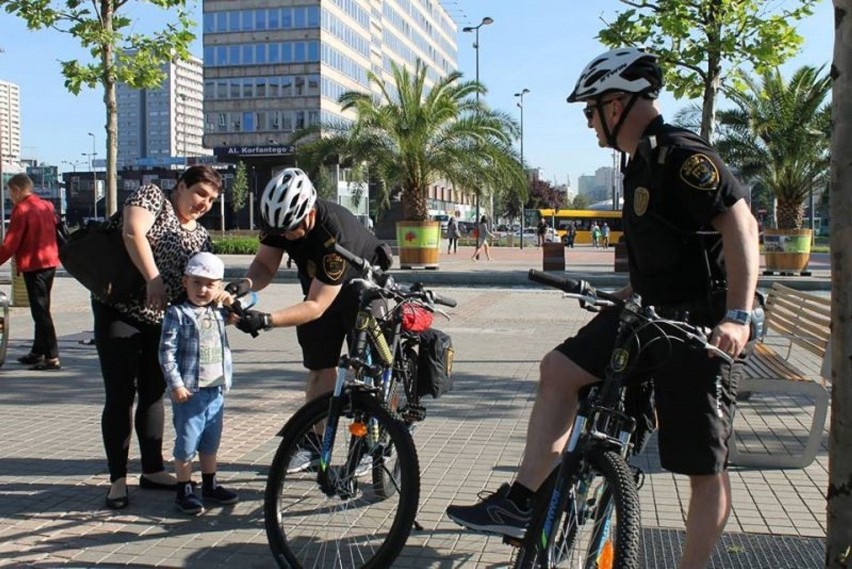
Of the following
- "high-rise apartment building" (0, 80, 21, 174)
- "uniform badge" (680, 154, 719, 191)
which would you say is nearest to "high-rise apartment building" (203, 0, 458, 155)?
"high-rise apartment building" (0, 80, 21, 174)

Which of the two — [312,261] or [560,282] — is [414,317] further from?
[560,282]

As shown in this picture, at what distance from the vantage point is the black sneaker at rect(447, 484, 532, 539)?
3123mm

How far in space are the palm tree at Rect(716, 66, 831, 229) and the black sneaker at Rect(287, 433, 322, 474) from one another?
2154cm

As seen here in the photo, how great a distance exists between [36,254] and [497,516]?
22.2ft

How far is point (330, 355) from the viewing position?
15.7ft

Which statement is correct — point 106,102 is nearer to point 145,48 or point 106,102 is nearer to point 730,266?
point 145,48

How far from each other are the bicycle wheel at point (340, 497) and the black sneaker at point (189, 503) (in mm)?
912

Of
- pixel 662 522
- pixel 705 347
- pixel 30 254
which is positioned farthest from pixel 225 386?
pixel 30 254

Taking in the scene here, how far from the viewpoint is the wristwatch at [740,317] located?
2.84 meters

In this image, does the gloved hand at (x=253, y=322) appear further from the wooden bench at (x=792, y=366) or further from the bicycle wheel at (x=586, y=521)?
the wooden bench at (x=792, y=366)

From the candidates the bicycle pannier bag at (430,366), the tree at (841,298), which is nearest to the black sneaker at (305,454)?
the bicycle pannier bag at (430,366)

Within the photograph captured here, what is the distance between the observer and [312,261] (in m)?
4.17

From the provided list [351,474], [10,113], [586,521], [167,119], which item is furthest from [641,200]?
[167,119]

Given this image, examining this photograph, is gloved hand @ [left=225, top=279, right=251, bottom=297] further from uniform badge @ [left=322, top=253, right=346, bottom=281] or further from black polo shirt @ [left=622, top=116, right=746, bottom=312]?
black polo shirt @ [left=622, top=116, right=746, bottom=312]
